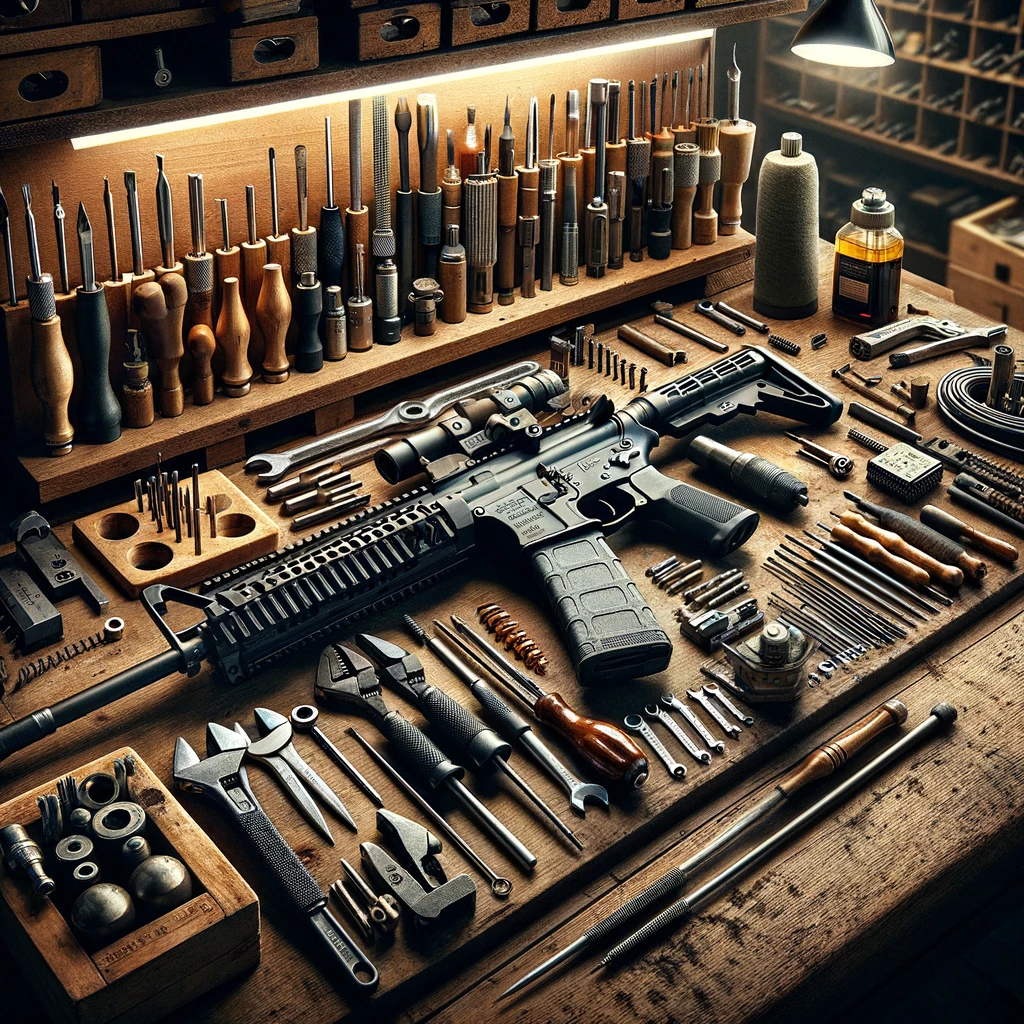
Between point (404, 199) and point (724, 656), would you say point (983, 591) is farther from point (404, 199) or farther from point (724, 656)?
point (404, 199)

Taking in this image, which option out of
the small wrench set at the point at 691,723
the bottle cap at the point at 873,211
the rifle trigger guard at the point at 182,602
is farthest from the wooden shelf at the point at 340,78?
the small wrench set at the point at 691,723

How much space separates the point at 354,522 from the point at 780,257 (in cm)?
157

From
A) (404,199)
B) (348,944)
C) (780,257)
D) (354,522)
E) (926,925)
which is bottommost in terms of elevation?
(926,925)

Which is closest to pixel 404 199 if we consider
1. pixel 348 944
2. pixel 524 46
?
pixel 524 46

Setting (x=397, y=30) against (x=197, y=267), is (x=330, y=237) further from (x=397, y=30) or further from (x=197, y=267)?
(x=397, y=30)

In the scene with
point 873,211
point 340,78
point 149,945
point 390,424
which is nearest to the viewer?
point 149,945

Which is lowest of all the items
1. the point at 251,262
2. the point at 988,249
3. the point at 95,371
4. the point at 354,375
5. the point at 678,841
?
the point at 988,249

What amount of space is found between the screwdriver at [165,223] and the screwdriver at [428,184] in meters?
0.65

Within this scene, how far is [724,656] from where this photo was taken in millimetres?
2490

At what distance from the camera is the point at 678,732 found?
232 cm

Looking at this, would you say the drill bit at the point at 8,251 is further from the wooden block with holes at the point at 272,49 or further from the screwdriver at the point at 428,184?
the screwdriver at the point at 428,184

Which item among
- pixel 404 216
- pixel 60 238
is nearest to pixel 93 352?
pixel 60 238

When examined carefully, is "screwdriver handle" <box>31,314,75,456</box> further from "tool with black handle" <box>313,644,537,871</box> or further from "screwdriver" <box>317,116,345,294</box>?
"tool with black handle" <box>313,644,537,871</box>

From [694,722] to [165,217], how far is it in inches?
60.5
